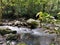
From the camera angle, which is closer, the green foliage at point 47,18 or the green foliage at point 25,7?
the green foliage at point 47,18

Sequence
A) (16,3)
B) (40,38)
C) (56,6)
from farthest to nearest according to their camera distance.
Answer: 1. (56,6)
2. (16,3)
3. (40,38)

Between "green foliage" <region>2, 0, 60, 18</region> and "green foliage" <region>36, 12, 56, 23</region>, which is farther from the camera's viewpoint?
"green foliage" <region>2, 0, 60, 18</region>

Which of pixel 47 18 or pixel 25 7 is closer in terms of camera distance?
pixel 47 18

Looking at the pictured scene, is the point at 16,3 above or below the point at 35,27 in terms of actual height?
above

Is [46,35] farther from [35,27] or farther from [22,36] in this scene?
[35,27]

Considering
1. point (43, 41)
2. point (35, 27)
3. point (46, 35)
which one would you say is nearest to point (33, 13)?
point (35, 27)

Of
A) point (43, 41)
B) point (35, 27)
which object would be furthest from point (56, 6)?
point (43, 41)

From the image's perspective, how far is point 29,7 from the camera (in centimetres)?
1697

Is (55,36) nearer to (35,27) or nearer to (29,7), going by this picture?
(35,27)

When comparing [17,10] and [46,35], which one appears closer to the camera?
[46,35]

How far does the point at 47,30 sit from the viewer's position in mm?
11508

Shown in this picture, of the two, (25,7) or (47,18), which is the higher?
(25,7)

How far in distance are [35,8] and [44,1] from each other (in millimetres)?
1209

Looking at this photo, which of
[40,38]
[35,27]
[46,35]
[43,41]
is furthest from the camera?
[35,27]
